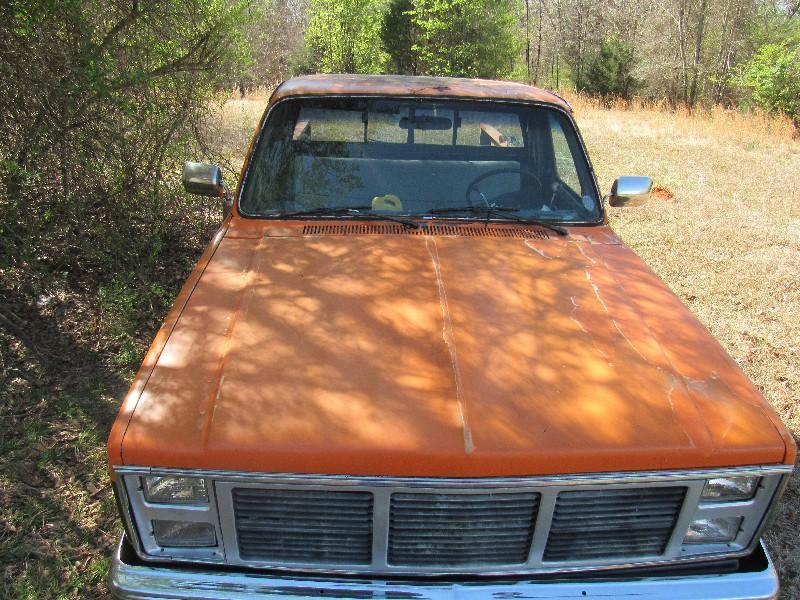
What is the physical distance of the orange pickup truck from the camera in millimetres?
1677

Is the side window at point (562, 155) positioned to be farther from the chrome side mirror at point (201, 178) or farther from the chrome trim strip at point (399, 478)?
the chrome trim strip at point (399, 478)

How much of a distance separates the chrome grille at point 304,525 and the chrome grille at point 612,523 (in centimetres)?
55

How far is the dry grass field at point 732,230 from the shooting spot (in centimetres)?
433

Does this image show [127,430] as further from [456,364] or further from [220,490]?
[456,364]

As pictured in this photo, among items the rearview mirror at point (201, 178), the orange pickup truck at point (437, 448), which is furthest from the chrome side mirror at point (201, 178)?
the orange pickup truck at point (437, 448)

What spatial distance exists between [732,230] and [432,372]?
21.9ft

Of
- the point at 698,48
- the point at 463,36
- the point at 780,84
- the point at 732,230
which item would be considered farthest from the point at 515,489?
the point at 698,48

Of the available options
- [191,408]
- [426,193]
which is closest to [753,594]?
[191,408]

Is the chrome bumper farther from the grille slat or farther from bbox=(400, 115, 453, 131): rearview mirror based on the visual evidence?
bbox=(400, 115, 453, 131): rearview mirror

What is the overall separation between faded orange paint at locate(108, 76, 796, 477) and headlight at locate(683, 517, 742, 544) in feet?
0.80

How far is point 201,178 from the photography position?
3131 mm

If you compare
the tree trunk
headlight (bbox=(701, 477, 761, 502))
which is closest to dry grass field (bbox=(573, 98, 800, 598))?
headlight (bbox=(701, 477, 761, 502))

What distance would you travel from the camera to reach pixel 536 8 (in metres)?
38.4

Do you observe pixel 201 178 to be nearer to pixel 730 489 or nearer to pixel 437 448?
pixel 437 448
